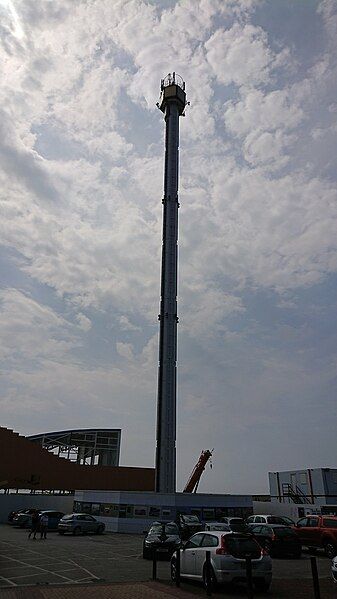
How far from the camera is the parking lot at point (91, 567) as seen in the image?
48.8 ft

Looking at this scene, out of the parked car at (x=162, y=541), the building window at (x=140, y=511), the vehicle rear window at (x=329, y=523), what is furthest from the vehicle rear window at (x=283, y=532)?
the building window at (x=140, y=511)

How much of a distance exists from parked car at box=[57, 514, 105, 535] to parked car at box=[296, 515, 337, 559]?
15.7 m

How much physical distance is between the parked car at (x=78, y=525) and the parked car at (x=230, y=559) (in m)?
22.0

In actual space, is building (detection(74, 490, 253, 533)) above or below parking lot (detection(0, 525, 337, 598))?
above

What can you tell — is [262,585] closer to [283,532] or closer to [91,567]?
[91,567]

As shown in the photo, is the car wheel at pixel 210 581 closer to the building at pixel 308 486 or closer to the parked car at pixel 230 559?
the parked car at pixel 230 559

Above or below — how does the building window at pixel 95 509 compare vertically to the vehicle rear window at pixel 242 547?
above

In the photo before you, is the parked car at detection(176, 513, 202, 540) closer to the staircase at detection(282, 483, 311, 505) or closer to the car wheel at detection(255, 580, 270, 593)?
the car wheel at detection(255, 580, 270, 593)

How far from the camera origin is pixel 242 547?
13.4m

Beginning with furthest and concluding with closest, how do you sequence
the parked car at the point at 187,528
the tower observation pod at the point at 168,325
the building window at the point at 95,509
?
the tower observation pod at the point at 168,325 < the building window at the point at 95,509 < the parked car at the point at 187,528

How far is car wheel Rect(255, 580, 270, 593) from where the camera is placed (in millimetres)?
13336

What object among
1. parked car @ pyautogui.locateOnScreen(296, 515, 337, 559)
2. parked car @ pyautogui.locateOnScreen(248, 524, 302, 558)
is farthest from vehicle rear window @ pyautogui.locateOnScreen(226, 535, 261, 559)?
parked car @ pyautogui.locateOnScreen(296, 515, 337, 559)

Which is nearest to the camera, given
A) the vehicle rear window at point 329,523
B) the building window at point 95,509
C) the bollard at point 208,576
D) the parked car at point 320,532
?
the bollard at point 208,576

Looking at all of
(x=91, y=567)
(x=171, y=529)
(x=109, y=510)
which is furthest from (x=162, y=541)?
(x=109, y=510)
